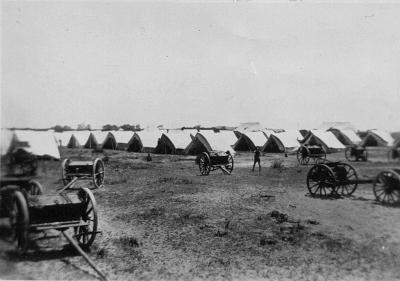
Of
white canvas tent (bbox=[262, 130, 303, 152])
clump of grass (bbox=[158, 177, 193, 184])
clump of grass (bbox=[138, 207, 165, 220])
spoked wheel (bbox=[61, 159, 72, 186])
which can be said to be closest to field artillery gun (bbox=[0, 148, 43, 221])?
clump of grass (bbox=[138, 207, 165, 220])

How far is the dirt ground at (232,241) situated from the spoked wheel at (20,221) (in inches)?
8.9

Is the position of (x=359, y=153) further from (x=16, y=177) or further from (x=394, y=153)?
(x=16, y=177)

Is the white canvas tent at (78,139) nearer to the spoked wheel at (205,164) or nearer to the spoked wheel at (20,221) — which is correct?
the spoked wheel at (205,164)

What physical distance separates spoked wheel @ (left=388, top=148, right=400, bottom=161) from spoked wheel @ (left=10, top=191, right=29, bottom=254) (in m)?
7.56

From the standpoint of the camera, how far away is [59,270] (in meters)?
5.72

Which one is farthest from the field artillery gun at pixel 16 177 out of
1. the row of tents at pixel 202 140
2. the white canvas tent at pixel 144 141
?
the white canvas tent at pixel 144 141

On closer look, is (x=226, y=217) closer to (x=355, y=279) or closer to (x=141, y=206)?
(x=141, y=206)

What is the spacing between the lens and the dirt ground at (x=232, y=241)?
5.68 meters

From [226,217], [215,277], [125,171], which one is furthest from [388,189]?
[125,171]

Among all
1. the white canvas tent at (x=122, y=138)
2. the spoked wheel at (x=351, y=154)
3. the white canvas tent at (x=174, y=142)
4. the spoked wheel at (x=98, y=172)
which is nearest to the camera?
the spoked wheel at (x=98, y=172)

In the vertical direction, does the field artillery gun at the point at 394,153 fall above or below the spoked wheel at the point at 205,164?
above

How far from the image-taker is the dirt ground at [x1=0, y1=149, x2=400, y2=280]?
5.68 metres

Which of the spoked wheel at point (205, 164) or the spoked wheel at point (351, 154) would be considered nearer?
the spoked wheel at point (351, 154)

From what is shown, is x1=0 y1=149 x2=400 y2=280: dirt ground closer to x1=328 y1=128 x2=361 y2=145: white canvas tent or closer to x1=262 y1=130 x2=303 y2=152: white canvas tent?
x1=328 y1=128 x2=361 y2=145: white canvas tent
